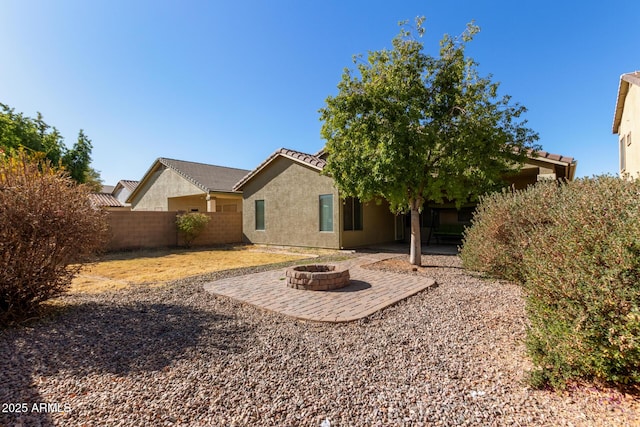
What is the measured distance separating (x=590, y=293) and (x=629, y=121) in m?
15.6

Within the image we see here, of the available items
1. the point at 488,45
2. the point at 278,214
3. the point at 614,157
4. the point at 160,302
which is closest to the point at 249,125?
the point at 278,214

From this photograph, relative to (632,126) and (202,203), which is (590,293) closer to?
(632,126)

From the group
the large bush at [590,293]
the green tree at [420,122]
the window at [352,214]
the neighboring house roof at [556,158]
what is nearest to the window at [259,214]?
the window at [352,214]

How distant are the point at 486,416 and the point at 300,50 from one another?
12322 millimetres

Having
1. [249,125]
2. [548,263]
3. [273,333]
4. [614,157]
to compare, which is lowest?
[273,333]

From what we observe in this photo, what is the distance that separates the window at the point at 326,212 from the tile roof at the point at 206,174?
7.95 metres

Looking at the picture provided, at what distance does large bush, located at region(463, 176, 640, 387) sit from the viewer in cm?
225

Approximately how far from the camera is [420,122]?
8.25 m

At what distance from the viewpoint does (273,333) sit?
4.10 metres

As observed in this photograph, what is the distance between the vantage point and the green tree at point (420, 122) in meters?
7.84

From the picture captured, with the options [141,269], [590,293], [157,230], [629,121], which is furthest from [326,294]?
[629,121]

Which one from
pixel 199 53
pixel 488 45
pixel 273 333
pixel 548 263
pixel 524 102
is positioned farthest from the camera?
pixel 199 53

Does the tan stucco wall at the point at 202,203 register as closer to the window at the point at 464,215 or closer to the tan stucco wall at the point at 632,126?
the window at the point at 464,215

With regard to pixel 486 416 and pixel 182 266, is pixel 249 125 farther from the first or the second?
pixel 486 416
